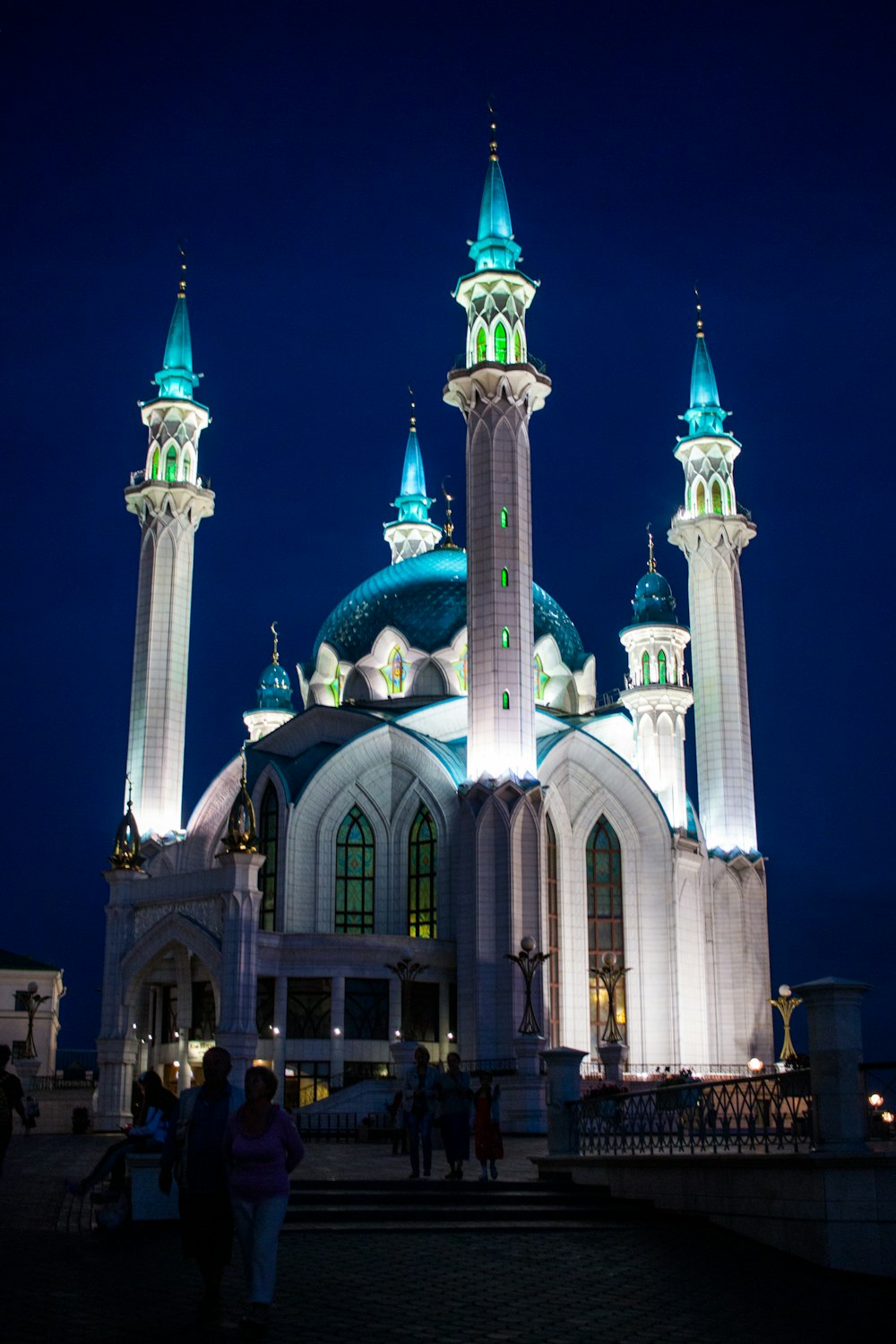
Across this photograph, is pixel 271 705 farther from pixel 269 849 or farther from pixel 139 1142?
pixel 139 1142

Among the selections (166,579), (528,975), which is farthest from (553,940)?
(166,579)

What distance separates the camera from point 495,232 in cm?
4512

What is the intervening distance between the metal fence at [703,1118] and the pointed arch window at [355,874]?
78.1 ft

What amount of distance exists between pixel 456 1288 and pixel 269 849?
32110mm

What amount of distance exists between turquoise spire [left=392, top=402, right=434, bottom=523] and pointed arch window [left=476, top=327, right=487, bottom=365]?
1979cm

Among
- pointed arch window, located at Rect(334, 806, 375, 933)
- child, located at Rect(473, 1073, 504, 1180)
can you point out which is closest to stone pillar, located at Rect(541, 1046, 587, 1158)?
child, located at Rect(473, 1073, 504, 1180)

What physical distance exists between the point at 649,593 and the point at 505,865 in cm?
1730

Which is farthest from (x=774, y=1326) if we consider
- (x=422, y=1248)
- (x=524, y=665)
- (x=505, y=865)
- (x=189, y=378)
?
(x=189, y=378)

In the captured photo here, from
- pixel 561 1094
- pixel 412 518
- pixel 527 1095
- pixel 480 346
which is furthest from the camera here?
pixel 412 518

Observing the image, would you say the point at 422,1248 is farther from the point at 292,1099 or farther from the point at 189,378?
the point at 189,378

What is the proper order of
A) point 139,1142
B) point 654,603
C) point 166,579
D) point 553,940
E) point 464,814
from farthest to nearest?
1. point 654,603
2. point 166,579
3. point 553,940
4. point 464,814
5. point 139,1142

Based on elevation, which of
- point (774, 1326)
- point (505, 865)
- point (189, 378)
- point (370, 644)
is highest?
point (189, 378)

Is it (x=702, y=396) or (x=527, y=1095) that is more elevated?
(x=702, y=396)

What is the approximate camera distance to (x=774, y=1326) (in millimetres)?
9727
